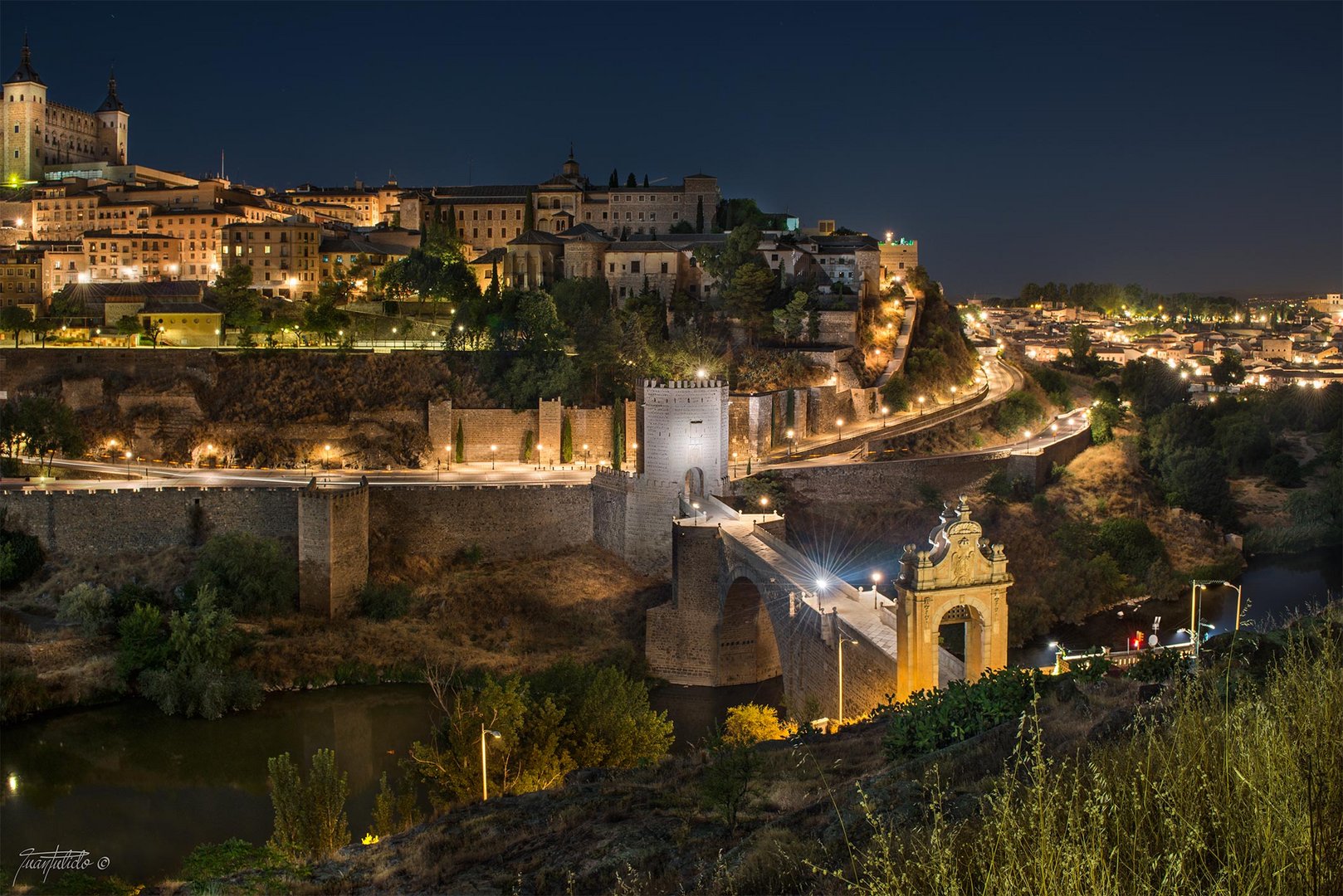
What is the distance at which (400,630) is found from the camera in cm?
2573

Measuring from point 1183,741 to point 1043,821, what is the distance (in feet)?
5.13

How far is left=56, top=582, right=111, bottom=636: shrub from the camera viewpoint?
81.6 feet

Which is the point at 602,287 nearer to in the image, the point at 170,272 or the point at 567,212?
the point at 567,212

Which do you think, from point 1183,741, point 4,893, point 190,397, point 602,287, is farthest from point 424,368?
point 1183,741

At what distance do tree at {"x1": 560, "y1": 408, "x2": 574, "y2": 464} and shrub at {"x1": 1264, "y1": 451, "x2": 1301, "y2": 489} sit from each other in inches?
1069

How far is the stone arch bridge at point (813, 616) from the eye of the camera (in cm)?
1366

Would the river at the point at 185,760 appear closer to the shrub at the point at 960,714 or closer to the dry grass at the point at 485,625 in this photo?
the dry grass at the point at 485,625

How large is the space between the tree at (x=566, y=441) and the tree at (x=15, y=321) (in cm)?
2114

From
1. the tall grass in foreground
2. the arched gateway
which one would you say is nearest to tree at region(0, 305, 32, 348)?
the arched gateway

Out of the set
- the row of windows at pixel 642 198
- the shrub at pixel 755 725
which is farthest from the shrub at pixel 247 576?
the row of windows at pixel 642 198

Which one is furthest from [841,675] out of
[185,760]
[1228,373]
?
[1228,373]

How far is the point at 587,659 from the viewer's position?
81.0ft

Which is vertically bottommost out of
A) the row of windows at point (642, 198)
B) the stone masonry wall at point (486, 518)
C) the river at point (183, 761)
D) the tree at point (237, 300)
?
the river at point (183, 761)

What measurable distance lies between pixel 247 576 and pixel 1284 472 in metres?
37.1
